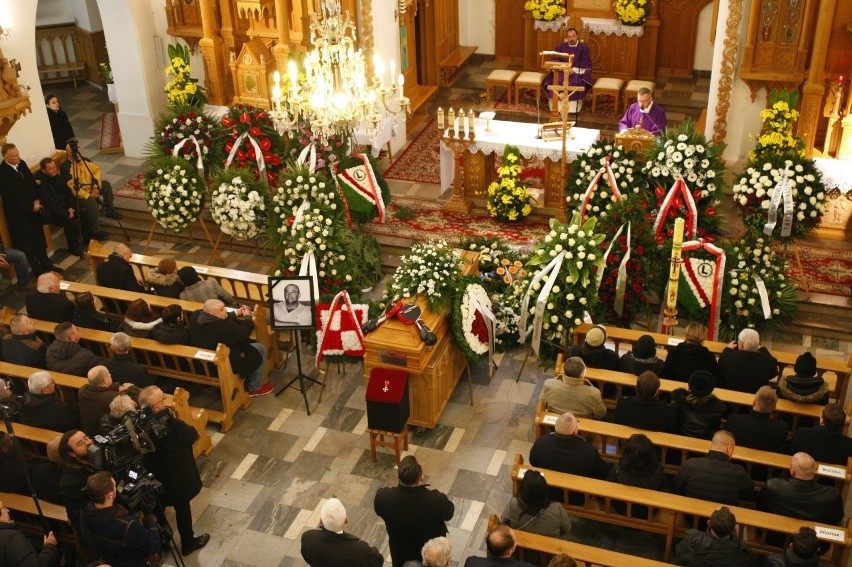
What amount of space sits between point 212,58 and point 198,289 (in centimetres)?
525

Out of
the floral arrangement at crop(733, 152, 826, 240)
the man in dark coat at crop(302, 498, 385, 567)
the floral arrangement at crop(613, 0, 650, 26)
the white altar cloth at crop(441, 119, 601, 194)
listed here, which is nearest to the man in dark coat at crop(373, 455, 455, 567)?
the man in dark coat at crop(302, 498, 385, 567)

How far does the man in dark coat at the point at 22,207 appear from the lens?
38.1 feet

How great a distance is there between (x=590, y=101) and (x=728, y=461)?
9.64m

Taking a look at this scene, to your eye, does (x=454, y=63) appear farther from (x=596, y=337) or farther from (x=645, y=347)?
(x=645, y=347)

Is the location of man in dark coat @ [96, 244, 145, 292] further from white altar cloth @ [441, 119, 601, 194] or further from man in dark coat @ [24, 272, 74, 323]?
white altar cloth @ [441, 119, 601, 194]

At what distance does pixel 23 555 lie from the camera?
6.45m

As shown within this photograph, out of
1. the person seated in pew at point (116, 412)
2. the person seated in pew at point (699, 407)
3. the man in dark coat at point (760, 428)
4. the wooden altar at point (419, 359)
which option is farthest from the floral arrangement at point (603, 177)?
the person seated in pew at point (116, 412)

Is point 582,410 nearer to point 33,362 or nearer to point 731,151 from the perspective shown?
point 33,362

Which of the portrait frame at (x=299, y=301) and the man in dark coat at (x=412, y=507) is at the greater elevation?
the portrait frame at (x=299, y=301)

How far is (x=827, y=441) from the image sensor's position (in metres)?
7.16

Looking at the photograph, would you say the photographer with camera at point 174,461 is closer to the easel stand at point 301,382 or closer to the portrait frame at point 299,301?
the portrait frame at point 299,301

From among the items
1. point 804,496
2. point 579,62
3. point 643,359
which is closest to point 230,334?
point 643,359

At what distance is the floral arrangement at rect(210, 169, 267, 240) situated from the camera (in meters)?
11.1

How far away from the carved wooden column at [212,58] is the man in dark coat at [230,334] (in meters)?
5.72
